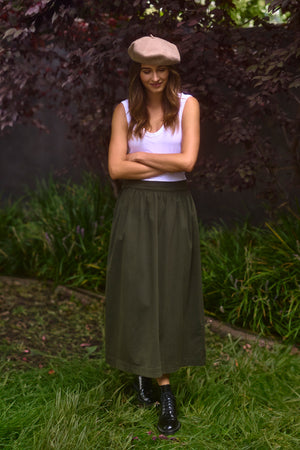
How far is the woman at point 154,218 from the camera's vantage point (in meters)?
2.85

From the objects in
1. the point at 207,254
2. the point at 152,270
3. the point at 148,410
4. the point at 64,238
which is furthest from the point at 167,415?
the point at 64,238

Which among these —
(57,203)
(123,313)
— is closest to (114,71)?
(57,203)

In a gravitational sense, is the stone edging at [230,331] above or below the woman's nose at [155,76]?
below

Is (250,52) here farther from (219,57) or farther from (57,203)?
(57,203)

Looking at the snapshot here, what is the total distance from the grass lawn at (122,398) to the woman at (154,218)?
0.72 feet

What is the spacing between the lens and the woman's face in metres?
2.84

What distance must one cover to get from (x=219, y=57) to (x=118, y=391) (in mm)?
2495

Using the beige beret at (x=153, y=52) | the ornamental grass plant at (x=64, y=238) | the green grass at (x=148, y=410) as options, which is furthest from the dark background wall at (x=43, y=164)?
the beige beret at (x=153, y=52)

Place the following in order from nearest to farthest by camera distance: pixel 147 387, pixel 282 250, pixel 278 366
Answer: pixel 147 387, pixel 278 366, pixel 282 250

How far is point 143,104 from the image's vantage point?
9.62ft

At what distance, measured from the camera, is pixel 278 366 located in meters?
3.60

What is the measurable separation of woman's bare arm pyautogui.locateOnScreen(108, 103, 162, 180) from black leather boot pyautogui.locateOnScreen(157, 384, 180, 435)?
122 centimetres

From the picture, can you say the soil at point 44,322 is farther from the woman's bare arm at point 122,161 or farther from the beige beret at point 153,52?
the beige beret at point 153,52

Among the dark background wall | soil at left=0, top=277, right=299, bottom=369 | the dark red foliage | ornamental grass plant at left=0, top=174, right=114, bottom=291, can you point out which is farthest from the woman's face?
the dark background wall
